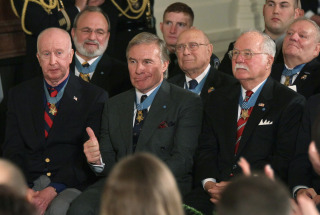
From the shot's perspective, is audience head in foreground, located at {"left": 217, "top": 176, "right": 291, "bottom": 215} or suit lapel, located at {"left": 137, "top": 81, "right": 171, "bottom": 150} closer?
audience head in foreground, located at {"left": 217, "top": 176, "right": 291, "bottom": 215}

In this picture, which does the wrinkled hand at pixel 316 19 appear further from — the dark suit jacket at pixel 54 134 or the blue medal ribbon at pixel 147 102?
the dark suit jacket at pixel 54 134

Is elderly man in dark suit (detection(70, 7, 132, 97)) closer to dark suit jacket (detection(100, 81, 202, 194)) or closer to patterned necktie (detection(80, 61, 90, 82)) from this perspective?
patterned necktie (detection(80, 61, 90, 82))

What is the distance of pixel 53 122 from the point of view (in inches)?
170

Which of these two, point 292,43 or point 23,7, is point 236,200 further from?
point 23,7

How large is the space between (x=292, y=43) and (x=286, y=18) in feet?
2.57

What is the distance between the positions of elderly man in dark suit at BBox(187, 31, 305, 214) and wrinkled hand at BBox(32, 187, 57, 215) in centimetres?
85

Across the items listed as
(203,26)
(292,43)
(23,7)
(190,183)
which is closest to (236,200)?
(190,183)

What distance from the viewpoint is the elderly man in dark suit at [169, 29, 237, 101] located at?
4789 mm

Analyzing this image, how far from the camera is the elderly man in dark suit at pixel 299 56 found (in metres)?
4.57

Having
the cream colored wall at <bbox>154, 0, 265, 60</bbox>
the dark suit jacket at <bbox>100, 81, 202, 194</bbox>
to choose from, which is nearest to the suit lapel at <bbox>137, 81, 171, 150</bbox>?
the dark suit jacket at <bbox>100, 81, 202, 194</bbox>

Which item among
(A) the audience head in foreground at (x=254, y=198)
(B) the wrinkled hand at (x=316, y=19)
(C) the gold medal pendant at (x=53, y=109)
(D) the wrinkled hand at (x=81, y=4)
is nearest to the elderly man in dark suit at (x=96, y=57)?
(D) the wrinkled hand at (x=81, y=4)

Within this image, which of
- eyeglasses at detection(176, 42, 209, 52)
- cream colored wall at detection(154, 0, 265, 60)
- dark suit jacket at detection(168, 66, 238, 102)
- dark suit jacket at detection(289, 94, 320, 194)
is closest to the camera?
dark suit jacket at detection(289, 94, 320, 194)

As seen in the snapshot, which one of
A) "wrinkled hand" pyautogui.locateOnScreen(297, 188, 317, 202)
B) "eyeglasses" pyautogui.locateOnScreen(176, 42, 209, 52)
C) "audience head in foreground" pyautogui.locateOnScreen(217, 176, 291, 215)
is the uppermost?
"eyeglasses" pyautogui.locateOnScreen(176, 42, 209, 52)

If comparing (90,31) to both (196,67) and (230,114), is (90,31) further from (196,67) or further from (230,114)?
(230,114)
